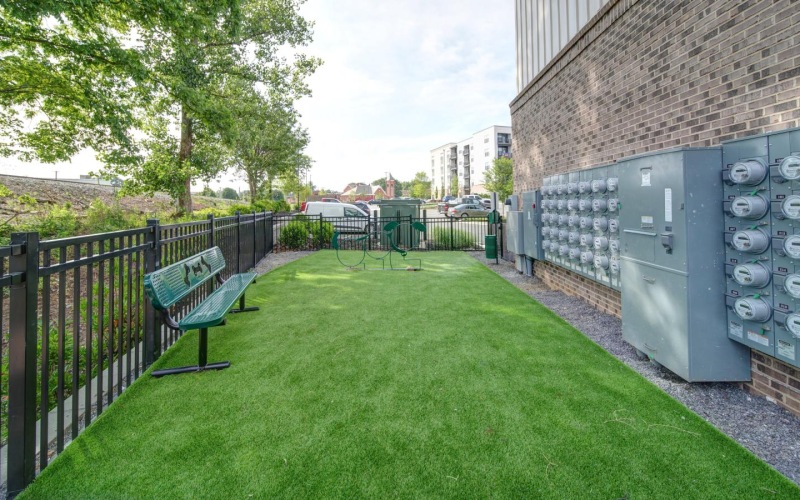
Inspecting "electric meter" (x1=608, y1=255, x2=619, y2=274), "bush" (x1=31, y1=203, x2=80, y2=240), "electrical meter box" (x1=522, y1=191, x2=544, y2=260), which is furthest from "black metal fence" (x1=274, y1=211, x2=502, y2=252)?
"electric meter" (x1=608, y1=255, x2=619, y2=274)

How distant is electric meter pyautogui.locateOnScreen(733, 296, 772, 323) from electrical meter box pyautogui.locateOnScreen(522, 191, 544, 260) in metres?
4.70

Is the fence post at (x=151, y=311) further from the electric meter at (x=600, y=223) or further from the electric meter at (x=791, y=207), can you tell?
the electric meter at (x=600, y=223)

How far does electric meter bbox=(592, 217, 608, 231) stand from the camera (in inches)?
199

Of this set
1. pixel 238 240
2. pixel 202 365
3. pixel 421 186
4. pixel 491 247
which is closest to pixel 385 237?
pixel 491 247

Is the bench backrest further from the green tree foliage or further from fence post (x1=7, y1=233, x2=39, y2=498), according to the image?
the green tree foliage

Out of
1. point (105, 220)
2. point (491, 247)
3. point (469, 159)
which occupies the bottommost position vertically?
point (491, 247)

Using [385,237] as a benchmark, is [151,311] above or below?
below

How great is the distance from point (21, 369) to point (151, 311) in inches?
70.5

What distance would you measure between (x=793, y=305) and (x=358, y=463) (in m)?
3.13

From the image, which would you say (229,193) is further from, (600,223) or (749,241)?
(749,241)

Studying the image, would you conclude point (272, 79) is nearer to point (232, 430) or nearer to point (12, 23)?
point (12, 23)

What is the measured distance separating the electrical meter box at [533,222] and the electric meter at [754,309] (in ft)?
15.4

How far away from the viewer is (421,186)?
278ft

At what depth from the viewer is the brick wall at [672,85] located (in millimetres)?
2820
